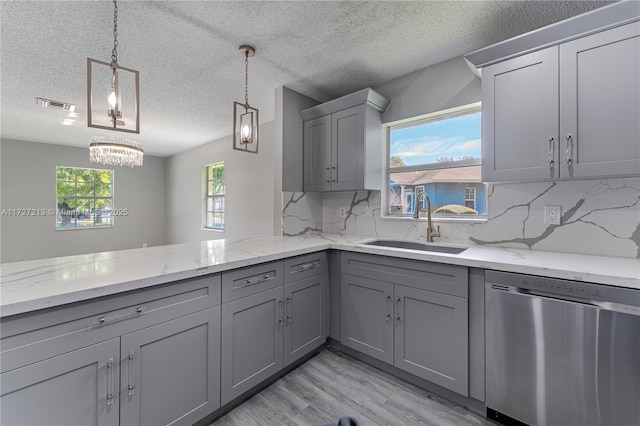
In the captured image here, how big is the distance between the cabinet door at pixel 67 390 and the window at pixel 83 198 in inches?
247

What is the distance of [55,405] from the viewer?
1.05 m

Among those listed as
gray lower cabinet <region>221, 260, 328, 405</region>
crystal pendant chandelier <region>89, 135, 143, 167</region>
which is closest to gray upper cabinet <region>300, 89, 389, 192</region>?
gray lower cabinet <region>221, 260, 328, 405</region>

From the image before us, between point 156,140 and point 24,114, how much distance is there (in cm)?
181

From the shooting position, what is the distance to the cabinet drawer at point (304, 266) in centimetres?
200

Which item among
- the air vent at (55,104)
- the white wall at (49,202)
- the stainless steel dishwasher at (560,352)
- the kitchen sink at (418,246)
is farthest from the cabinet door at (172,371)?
the white wall at (49,202)

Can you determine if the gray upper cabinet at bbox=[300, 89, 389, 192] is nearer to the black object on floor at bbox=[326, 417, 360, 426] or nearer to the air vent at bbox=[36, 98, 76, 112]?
the black object on floor at bbox=[326, 417, 360, 426]

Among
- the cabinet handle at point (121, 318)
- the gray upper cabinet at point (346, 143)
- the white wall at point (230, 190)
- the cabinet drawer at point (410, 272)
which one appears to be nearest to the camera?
the cabinet handle at point (121, 318)

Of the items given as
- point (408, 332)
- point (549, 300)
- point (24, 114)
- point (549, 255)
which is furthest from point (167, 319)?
point (24, 114)

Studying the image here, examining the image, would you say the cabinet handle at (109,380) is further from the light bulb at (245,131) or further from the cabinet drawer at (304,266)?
the light bulb at (245,131)

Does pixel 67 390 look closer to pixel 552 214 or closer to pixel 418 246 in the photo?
pixel 418 246

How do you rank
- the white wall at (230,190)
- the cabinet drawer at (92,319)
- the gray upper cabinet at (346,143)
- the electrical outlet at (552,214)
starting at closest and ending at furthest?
the cabinet drawer at (92,319) → the electrical outlet at (552,214) → the gray upper cabinet at (346,143) → the white wall at (230,190)

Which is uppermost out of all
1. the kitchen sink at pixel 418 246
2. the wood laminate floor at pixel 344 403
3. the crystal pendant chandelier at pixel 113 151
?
the crystal pendant chandelier at pixel 113 151

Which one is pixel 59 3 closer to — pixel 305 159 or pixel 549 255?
pixel 305 159

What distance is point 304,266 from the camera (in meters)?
2.13
